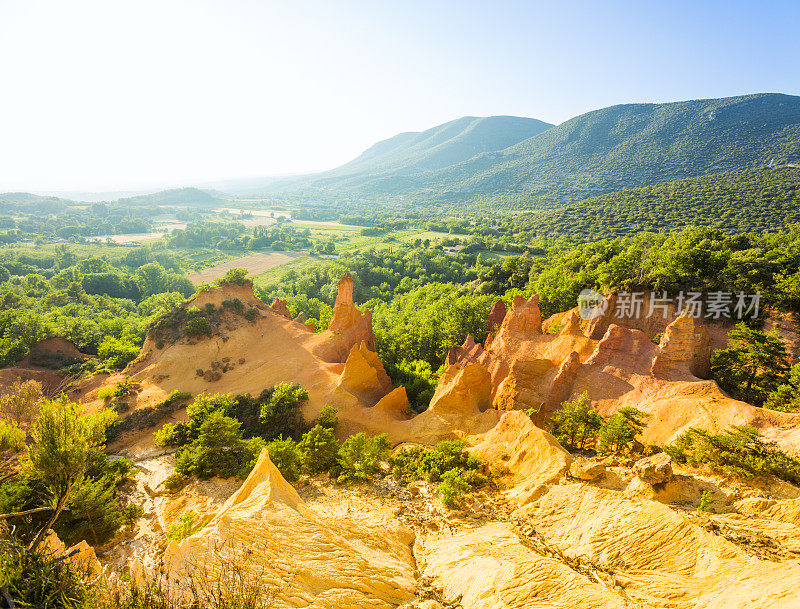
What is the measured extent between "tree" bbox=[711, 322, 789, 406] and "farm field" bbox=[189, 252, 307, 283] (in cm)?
9850

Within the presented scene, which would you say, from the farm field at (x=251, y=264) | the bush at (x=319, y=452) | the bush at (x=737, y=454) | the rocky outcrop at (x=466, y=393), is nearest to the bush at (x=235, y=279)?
the bush at (x=319, y=452)

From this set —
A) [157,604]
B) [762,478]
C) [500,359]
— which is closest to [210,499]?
[157,604]

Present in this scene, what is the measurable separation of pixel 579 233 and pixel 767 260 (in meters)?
68.0

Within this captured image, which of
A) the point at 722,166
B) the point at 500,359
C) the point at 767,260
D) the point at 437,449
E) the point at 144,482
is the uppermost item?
the point at 722,166

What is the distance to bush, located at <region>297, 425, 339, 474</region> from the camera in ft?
68.6

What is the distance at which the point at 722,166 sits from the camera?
99500mm

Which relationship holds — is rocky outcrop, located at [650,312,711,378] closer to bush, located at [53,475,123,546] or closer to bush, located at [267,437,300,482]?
bush, located at [267,437,300,482]

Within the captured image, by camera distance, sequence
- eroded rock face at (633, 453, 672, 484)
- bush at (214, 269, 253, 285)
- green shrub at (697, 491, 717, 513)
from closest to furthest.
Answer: green shrub at (697, 491, 717, 513) → eroded rock face at (633, 453, 672, 484) → bush at (214, 269, 253, 285)

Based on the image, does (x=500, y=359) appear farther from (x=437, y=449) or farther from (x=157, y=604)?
(x=157, y=604)

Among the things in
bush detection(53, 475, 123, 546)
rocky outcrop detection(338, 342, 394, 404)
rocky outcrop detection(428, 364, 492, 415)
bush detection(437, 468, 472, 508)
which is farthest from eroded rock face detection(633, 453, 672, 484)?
bush detection(53, 475, 123, 546)

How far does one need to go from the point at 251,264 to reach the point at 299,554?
115055mm

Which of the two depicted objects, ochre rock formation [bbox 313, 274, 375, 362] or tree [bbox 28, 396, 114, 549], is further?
ochre rock formation [bbox 313, 274, 375, 362]

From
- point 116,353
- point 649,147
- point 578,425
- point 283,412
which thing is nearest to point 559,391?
point 578,425

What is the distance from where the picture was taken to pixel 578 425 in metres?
18.7
